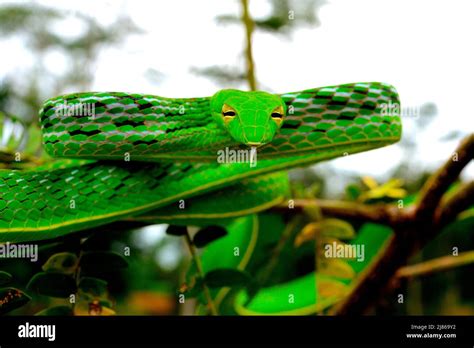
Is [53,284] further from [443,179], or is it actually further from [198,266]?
[443,179]

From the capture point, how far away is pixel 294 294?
1668mm

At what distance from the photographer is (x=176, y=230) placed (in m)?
1.00

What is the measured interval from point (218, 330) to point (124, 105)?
0.46 m

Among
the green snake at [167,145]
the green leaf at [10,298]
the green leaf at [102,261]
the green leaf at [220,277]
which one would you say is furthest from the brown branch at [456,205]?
the green leaf at [10,298]

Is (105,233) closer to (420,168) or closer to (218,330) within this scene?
(218,330)

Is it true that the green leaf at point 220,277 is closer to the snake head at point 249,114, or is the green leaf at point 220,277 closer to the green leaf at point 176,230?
the green leaf at point 176,230

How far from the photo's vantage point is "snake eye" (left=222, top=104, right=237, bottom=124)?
870 mm

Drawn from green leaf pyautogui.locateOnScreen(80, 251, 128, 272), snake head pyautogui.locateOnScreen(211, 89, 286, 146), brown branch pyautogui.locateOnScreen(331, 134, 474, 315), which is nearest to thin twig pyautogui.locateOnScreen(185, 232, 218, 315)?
green leaf pyautogui.locateOnScreen(80, 251, 128, 272)

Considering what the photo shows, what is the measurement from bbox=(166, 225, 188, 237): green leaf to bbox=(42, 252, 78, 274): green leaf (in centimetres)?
18

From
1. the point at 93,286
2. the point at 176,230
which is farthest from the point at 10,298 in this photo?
the point at 176,230

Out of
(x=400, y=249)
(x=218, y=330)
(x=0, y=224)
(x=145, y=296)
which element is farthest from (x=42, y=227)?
(x=145, y=296)

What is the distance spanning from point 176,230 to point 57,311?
0.82 ft

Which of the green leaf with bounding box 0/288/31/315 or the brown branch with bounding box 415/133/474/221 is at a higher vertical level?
the brown branch with bounding box 415/133/474/221

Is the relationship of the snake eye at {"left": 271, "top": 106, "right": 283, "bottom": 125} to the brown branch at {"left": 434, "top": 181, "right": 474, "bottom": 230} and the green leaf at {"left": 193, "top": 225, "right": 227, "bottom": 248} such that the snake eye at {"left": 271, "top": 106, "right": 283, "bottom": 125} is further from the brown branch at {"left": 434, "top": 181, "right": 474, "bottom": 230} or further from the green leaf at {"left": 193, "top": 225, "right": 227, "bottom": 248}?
the brown branch at {"left": 434, "top": 181, "right": 474, "bottom": 230}
